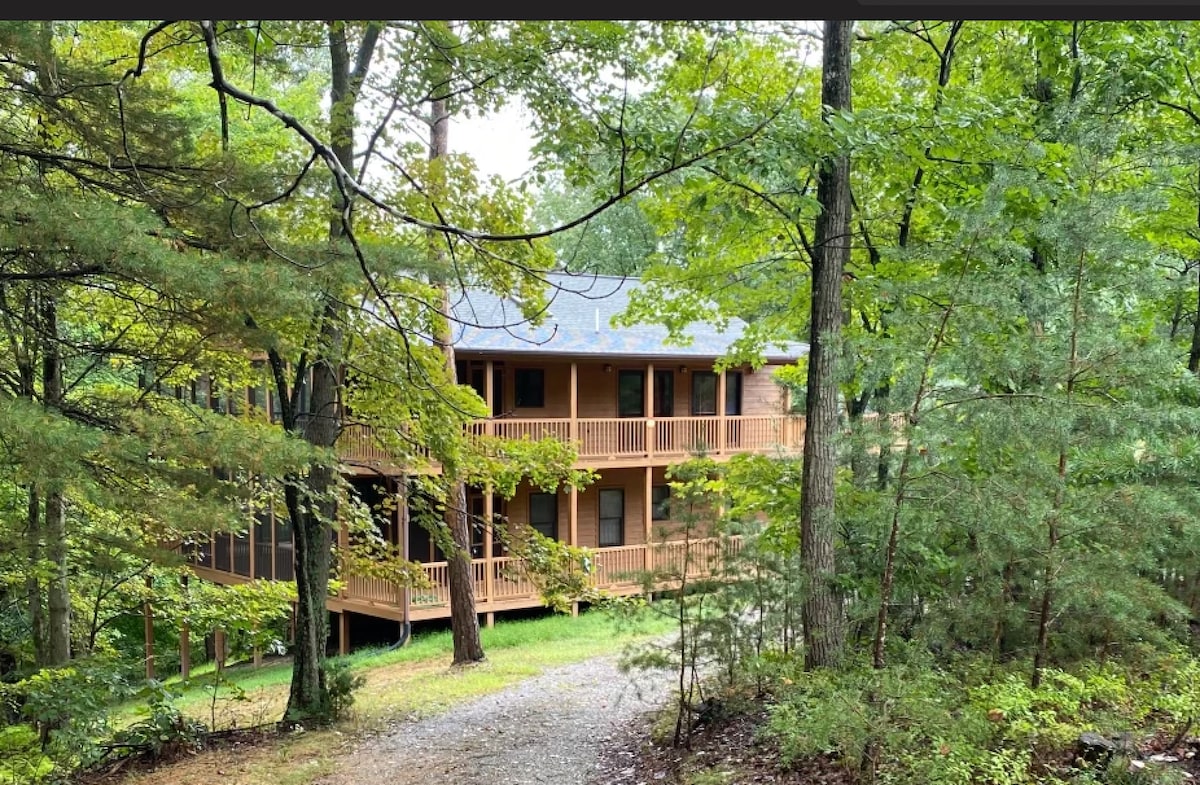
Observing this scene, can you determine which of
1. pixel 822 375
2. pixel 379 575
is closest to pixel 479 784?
pixel 379 575

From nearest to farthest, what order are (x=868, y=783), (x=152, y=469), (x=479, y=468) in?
(x=868, y=783) < (x=152, y=469) < (x=479, y=468)

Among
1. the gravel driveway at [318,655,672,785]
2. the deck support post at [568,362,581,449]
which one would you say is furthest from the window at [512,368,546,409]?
the gravel driveway at [318,655,672,785]

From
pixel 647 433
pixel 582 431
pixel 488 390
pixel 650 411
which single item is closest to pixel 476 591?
pixel 582 431

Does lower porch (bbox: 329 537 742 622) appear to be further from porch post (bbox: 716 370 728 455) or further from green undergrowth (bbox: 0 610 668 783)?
porch post (bbox: 716 370 728 455)

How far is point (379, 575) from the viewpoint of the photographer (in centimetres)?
489

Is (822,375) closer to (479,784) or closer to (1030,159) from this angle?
(1030,159)

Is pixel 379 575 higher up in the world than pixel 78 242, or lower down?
lower down

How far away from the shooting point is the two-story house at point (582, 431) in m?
7.90

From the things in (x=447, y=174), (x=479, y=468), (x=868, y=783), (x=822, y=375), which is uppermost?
(x=447, y=174)

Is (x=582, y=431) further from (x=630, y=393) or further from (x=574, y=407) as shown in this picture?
(x=630, y=393)

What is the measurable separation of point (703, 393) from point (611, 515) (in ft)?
5.89

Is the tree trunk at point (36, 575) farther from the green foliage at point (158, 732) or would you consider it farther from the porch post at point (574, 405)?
the porch post at point (574, 405)

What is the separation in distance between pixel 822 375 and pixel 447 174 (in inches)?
95.1

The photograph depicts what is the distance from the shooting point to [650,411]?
8.73 m
